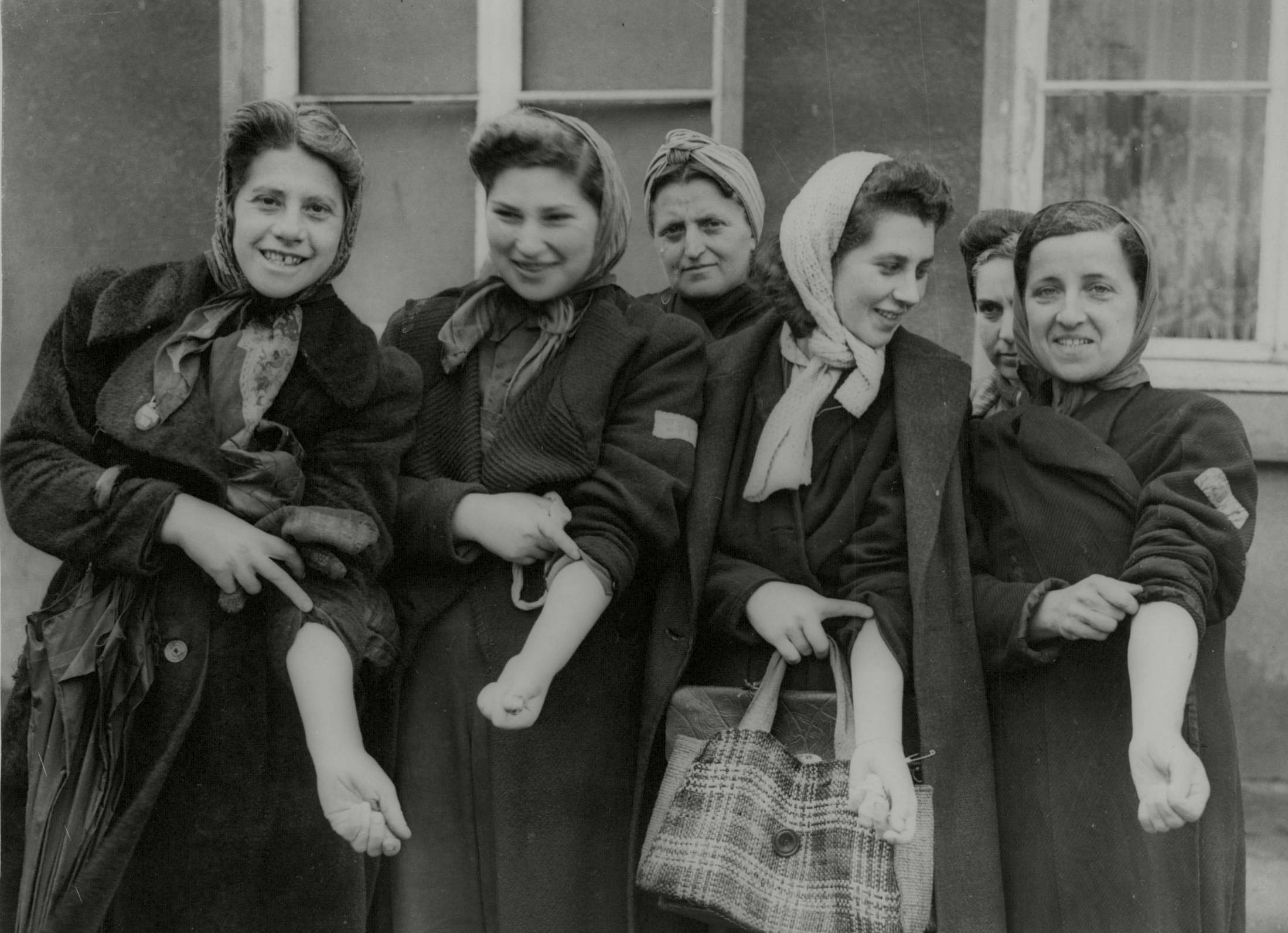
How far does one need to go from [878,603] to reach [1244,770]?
2.25m

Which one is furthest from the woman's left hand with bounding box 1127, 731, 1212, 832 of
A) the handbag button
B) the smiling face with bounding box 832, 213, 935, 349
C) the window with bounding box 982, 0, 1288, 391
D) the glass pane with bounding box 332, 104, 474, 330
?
the glass pane with bounding box 332, 104, 474, 330

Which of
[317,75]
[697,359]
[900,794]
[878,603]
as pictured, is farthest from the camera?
[317,75]

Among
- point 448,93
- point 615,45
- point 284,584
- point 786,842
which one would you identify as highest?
point 615,45

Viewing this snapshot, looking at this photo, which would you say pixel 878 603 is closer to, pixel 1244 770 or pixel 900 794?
pixel 900 794

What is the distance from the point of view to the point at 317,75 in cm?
480

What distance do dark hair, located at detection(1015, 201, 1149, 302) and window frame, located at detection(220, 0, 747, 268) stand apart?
1780 mm

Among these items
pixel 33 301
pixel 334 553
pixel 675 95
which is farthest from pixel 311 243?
pixel 33 301

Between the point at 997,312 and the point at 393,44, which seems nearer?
the point at 997,312

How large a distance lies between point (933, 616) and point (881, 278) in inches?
27.3

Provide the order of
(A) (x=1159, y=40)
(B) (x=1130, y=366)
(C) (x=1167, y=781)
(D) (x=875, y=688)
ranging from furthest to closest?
(A) (x=1159, y=40)
(B) (x=1130, y=366)
(D) (x=875, y=688)
(C) (x=1167, y=781)

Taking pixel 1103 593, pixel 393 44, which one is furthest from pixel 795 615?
pixel 393 44

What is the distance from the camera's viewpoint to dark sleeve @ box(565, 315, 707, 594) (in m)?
2.73

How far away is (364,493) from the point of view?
270cm

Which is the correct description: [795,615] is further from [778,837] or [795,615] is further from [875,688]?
[778,837]
